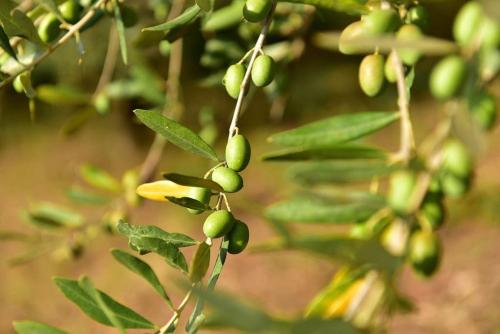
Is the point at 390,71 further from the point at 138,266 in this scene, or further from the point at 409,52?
the point at 138,266

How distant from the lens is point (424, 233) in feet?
2.06

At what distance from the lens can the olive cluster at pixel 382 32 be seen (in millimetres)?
513

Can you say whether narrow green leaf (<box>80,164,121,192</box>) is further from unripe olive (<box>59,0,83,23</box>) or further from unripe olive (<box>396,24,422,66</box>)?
unripe olive (<box>396,24,422,66</box>)

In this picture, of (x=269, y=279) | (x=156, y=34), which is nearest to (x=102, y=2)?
(x=156, y=34)

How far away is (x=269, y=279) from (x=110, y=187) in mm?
2589

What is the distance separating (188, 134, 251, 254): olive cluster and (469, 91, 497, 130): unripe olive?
16 centimetres

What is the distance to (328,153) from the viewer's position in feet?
2.14

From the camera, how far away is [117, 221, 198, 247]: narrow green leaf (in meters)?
0.53

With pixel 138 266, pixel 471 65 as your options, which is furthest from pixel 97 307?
pixel 471 65

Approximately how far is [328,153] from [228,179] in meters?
0.16

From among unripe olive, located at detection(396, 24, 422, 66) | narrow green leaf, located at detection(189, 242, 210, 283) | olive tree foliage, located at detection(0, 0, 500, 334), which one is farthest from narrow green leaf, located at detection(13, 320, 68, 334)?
unripe olive, located at detection(396, 24, 422, 66)

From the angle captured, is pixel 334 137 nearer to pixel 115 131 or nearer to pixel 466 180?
pixel 466 180

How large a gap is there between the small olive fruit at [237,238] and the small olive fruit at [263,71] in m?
0.11

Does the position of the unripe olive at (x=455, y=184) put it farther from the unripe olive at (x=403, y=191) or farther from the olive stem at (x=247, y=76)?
the olive stem at (x=247, y=76)
